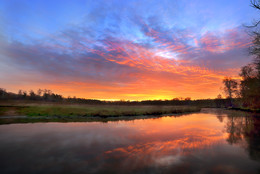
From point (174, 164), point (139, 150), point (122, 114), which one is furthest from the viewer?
point (122, 114)

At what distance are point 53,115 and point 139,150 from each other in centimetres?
2694

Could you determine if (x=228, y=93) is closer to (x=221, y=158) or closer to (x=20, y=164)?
(x=221, y=158)

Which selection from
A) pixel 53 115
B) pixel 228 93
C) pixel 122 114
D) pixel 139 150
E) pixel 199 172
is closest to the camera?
pixel 199 172

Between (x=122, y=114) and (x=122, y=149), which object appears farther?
(x=122, y=114)

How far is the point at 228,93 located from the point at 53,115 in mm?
73032

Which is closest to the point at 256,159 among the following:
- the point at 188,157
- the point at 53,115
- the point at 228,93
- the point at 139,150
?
the point at 188,157

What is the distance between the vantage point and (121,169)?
633 cm

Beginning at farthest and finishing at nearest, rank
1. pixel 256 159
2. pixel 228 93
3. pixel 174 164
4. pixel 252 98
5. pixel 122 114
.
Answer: pixel 228 93, pixel 252 98, pixel 122 114, pixel 256 159, pixel 174 164

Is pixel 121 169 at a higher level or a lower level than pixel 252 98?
lower

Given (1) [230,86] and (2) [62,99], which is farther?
(2) [62,99]

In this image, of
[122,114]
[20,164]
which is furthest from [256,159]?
[122,114]

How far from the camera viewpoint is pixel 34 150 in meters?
9.17

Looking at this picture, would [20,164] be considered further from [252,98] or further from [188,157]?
[252,98]

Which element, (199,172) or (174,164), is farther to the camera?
(174,164)
